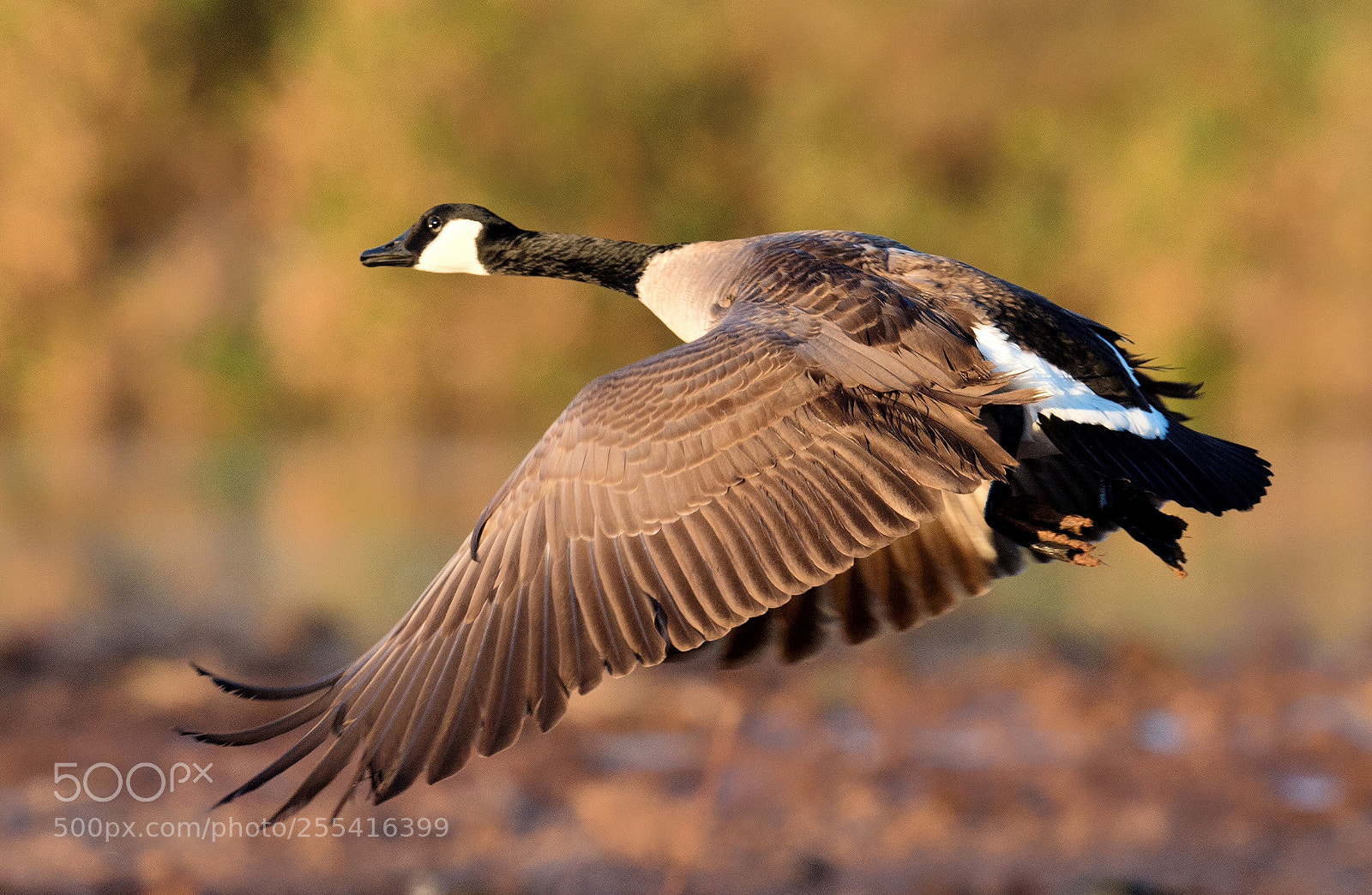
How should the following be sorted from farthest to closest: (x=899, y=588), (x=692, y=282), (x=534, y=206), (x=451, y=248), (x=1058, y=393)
Answer: 1. (x=534, y=206)
2. (x=451, y=248)
3. (x=692, y=282)
4. (x=899, y=588)
5. (x=1058, y=393)

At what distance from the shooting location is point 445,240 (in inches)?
246

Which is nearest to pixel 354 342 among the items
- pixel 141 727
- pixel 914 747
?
pixel 141 727

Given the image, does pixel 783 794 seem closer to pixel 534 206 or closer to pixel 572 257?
pixel 572 257

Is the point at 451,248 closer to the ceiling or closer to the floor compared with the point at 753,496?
closer to the ceiling

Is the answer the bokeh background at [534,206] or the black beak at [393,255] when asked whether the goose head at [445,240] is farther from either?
the bokeh background at [534,206]

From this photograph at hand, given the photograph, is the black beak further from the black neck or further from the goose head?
the black neck

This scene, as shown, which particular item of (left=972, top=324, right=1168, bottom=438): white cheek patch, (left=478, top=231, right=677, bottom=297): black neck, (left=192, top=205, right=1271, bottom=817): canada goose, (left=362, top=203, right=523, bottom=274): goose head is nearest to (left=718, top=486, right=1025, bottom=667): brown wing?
(left=192, top=205, right=1271, bottom=817): canada goose

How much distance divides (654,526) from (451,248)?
2831mm

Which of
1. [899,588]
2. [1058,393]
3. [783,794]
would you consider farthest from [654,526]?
[783,794]

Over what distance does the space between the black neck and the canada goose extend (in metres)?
1.28

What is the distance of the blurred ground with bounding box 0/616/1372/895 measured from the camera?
7711 millimetres

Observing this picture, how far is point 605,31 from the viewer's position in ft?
79.8

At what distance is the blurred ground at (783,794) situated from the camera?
7.71m

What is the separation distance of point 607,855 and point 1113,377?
179 inches
